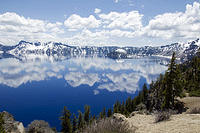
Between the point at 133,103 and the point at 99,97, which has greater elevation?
the point at 133,103

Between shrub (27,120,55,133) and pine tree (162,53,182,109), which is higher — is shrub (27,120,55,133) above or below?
below

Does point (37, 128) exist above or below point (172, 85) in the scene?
below

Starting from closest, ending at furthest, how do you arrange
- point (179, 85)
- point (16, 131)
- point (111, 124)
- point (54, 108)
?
point (111, 124) → point (16, 131) → point (179, 85) → point (54, 108)

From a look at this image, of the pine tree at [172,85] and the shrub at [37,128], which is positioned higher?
the pine tree at [172,85]

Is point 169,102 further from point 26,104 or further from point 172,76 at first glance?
point 26,104

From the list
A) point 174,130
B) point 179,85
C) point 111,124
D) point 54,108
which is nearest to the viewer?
point 111,124

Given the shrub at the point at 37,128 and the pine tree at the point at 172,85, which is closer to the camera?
the shrub at the point at 37,128

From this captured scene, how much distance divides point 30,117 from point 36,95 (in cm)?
4347

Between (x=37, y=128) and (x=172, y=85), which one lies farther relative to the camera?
(x=172, y=85)

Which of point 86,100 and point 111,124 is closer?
point 111,124

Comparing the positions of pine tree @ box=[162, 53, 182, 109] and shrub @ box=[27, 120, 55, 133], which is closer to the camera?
shrub @ box=[27, 120, 55, 133]

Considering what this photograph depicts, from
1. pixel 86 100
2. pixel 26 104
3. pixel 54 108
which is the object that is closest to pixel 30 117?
pixel 54 108

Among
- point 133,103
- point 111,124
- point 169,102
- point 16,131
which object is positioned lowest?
point 133,103

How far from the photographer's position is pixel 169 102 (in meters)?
36.3
